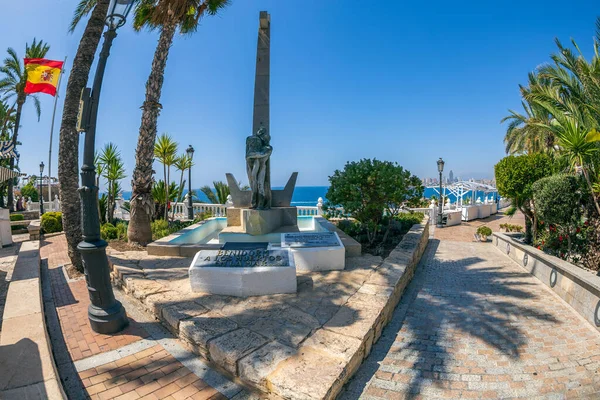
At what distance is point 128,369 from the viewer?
291 centimetres

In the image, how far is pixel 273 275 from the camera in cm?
434

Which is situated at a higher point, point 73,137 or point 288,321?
point 73,137

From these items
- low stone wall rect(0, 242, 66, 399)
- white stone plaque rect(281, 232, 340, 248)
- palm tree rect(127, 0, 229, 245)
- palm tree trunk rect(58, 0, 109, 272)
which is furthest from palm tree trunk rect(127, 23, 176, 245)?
white stone plaque rect(281, 232, 340, 248)

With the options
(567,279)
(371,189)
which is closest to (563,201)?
(567,279)

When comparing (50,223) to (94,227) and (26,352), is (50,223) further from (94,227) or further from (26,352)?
(26,352)

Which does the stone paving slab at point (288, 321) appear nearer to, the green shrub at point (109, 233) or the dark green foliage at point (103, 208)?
the green shrub at point (109, 233)

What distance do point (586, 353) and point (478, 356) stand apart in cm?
133

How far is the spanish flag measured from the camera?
1586 centimetres

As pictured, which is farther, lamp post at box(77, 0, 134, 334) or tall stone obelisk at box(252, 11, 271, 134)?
tall stone obelisk at box(252, 11, 271, 134)

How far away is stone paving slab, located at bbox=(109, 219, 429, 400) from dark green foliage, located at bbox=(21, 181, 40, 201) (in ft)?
103

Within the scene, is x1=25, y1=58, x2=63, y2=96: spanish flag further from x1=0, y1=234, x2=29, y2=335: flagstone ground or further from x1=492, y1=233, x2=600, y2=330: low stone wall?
x1=492, y1=233, x2=600, y2=330: low stone wall

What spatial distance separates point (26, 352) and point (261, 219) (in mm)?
5621

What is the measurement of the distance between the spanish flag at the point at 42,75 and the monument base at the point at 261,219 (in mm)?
15209

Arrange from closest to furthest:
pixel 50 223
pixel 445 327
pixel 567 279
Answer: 1. pixel 445 327
2. pixel 567 279
3. pixel 50 223
